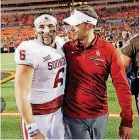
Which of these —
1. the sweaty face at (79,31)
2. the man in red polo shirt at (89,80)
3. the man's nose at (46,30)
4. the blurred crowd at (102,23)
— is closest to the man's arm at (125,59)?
the man in red polo shirt at (89,80)

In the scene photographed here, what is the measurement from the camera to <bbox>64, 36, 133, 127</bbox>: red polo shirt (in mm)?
2396

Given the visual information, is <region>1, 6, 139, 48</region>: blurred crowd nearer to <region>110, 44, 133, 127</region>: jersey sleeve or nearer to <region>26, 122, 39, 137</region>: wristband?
<region>110, 44, 133, 127</region>: jersey sleeve

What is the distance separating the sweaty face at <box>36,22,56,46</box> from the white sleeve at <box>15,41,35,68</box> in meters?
0.15

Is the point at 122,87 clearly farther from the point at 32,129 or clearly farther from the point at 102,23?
the point at 102,23

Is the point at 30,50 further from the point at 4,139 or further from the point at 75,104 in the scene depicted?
the point at 4,139

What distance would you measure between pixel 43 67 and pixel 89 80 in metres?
0.36

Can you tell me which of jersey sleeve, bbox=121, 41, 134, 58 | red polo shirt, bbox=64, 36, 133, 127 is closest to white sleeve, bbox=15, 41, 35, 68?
red polo shirt, bbox=64, 36, 133, 127

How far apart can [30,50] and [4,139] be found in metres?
2.68

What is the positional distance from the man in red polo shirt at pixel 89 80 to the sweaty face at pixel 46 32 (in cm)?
15

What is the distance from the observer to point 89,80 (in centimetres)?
243

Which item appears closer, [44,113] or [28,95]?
[28,95]

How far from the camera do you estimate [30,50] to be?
2.25 metres

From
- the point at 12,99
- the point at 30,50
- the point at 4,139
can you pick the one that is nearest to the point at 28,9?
the point at 12,99

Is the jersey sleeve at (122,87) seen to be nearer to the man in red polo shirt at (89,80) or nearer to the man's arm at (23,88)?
the man in red polo shirt at (89,80)
